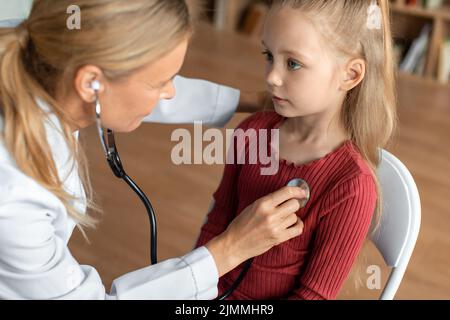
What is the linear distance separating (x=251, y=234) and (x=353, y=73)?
14.6 inches

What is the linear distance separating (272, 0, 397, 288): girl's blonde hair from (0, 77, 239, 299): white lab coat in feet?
1.33

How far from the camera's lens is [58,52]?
1.02m

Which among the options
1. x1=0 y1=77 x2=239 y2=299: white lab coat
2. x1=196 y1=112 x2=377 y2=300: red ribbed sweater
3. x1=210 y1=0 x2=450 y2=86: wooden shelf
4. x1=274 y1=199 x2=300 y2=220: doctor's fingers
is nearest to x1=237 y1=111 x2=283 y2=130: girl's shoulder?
x1=196 y1=112 x2=377 y2=300: red ribbed sweater

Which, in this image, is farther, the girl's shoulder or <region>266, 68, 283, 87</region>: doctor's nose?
the girl's shoulder

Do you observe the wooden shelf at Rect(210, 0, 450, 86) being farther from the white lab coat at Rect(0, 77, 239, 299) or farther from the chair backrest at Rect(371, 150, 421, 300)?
the white lab coat at Rect(0, 77, 239, 299)

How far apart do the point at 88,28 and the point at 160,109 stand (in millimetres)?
541

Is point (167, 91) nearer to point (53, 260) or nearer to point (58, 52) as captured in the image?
point (58, 52)

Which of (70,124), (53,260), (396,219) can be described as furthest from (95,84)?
(396,219)

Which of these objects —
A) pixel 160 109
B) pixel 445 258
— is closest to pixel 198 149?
pixel 445 258

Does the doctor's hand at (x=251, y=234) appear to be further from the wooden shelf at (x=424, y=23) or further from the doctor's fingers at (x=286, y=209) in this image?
the wooden shelf at (x=424, y=23)

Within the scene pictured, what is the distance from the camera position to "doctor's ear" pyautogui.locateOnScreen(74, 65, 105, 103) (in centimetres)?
102

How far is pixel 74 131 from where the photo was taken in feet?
3.92

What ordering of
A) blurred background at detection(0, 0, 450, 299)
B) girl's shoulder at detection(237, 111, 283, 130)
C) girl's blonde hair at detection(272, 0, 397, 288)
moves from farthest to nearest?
blurred background at detection(0, 0, 450, 299) → girl's shoulder at detection(237, 111, 283, 130) → girl's blonde hair at detection(272, 0, 397, 288)

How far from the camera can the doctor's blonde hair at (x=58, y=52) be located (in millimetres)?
998
